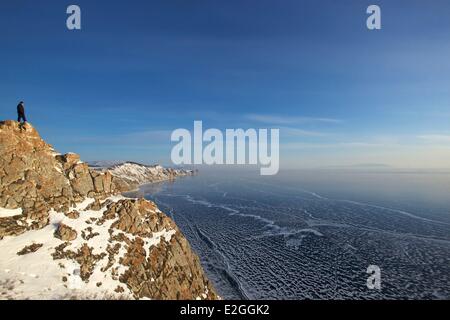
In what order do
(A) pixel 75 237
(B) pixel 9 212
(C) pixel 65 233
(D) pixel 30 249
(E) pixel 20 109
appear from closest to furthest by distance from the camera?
(D) pixel 30 249 → (C) pixel 65 233 → (B) pixel 9 212 → (A) pixel 75 237 → (E) pixel 20 109

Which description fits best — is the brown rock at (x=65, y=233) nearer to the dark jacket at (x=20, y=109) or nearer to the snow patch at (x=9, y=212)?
the snow patch at (x=9, y=212)

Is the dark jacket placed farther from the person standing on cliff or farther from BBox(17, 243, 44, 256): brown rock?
BBox(17, 243, 44, 256): brown rock

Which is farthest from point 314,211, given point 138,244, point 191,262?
point 138,244

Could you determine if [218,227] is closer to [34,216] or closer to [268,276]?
[268,276]

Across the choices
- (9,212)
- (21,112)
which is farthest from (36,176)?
(21,112)

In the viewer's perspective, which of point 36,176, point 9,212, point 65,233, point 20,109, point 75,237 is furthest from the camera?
point 36,176

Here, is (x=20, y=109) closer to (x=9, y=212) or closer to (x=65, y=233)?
(x=9, y=212)

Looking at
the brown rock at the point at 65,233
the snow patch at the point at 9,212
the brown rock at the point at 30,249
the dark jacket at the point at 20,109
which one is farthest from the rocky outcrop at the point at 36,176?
the brown rock at the point at 30,249
